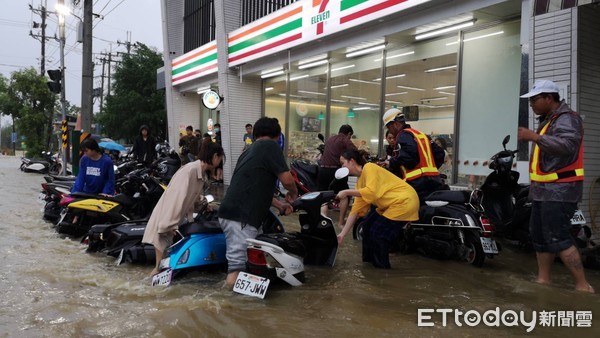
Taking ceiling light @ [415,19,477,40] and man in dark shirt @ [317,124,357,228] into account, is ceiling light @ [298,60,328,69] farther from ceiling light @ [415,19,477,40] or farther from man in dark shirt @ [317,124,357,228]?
man in dark shirt @ [317,124,357,228]

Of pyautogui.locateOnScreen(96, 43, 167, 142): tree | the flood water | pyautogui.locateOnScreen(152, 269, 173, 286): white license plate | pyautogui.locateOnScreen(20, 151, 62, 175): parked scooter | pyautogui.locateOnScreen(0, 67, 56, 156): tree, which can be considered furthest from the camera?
pyautogui.locateOnScreen(0, 67, 56, 156): tree

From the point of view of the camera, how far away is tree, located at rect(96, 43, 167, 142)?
27.0 meters

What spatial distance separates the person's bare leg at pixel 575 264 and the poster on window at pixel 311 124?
9.66 m

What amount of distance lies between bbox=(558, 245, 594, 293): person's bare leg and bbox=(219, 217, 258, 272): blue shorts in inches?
106

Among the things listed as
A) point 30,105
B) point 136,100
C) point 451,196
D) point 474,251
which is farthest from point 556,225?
point 30,105

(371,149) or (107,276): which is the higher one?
(371,149)

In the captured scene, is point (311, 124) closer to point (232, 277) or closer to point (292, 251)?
point (292, 251)

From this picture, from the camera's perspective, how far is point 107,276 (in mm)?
4727

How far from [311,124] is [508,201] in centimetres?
816

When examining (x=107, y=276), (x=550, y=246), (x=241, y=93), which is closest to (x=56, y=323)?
(x=107, y=276)

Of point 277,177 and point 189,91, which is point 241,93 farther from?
point 277,177

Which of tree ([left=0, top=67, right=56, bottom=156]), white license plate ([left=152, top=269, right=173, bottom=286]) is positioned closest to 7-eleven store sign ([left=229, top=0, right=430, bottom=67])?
white license plate ([left=152, top=269, right=173, bottom=286])

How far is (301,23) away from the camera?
11.5 meters

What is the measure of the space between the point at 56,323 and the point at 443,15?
7.56 m
